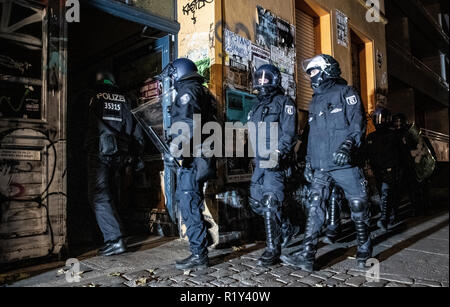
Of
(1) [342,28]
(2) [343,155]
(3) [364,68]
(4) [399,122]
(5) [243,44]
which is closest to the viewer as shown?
(2) [343,155]

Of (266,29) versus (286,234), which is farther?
(266,29)

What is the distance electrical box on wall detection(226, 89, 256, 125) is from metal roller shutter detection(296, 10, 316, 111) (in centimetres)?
201

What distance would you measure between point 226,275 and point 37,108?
2.58 m

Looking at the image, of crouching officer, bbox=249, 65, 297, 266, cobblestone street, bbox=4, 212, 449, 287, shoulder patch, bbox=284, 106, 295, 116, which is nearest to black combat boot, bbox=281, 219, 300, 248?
cobblestone street, bbox=4, 212, 449, 287

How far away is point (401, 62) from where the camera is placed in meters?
11.6

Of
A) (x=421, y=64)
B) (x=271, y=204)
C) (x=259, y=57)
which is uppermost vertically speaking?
(x=421, y=64)

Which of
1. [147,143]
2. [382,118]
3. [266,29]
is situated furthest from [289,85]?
[147,143]

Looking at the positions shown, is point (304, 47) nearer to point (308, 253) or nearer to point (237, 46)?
point (237, 46)

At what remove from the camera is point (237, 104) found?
4430 millimetres

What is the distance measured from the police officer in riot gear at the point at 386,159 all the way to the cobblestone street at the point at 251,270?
4.05 ft

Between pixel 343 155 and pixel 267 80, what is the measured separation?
1.17m

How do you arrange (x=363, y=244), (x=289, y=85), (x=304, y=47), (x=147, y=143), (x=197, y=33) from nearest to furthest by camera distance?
(x=363, y=244) → (x=197, y=33) → (x=147, y=143) → (x=289, y=85) → (x=304, y=47)

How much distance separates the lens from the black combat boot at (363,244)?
312cm
